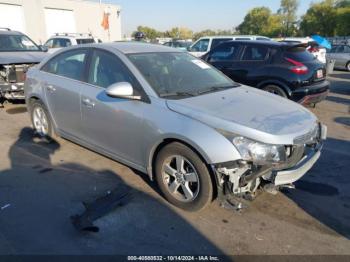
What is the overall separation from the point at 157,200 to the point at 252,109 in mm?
1471

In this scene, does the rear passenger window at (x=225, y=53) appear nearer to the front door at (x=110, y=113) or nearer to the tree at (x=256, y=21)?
the front door at (x=110, y=113)

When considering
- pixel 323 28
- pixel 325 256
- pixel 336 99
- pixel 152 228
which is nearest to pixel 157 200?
pixel 152 228

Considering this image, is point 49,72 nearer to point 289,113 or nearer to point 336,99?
point 289,113

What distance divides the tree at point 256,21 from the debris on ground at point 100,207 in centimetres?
9497

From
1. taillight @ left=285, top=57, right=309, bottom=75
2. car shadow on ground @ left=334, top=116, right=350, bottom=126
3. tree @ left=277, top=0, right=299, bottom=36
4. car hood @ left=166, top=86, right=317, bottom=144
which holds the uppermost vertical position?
tree @ left=277, top=0, right=299, bottom=36

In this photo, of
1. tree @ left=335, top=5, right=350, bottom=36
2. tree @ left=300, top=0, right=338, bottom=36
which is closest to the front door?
tree @ left=335, top=5, right=350, bottom=36

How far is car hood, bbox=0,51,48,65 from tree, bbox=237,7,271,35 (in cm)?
9068

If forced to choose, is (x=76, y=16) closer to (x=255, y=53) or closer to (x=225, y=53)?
(x=225, y=53)

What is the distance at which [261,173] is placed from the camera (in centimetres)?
300

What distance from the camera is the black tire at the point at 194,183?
3190mm

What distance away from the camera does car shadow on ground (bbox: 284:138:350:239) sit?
3377 millimetres

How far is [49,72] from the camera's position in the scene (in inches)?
200

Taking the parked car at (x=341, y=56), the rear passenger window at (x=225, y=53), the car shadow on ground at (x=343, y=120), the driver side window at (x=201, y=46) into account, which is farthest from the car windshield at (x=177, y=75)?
the parked car at (x=341, y=56)

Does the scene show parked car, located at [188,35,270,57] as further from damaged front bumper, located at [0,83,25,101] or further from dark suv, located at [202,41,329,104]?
damaged front bumper, located at [0,83,25,101]
